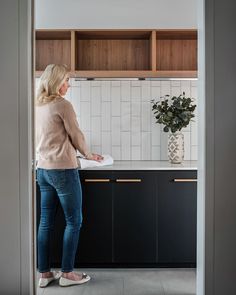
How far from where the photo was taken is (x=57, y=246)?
316cm

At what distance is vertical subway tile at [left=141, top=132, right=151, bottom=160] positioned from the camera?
12.5 feet

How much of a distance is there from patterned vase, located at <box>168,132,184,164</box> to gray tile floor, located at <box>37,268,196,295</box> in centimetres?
93

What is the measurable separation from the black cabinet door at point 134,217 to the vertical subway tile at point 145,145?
66 cm

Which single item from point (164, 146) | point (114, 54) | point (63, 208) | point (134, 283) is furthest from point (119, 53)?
point (134, 283)

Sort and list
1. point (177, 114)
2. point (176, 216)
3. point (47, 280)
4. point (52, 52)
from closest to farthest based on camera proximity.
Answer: point (47, 280) → point (176, 216) → point (177, 114) → point (52, 52)

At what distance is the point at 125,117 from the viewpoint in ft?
12.5

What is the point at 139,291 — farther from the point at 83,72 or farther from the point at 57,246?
the point at 83,72

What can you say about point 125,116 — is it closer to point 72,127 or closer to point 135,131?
point 135,131

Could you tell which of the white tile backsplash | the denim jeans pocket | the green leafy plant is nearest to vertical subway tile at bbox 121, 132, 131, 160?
the white tile backsplash

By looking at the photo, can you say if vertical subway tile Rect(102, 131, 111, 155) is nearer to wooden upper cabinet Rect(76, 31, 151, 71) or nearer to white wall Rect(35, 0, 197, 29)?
wooden upper cabinet Rect(76, 31, 151, 71)

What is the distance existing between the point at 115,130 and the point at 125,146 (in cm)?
18

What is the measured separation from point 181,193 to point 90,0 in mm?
1723

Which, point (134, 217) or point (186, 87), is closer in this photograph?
point (134, 217)
